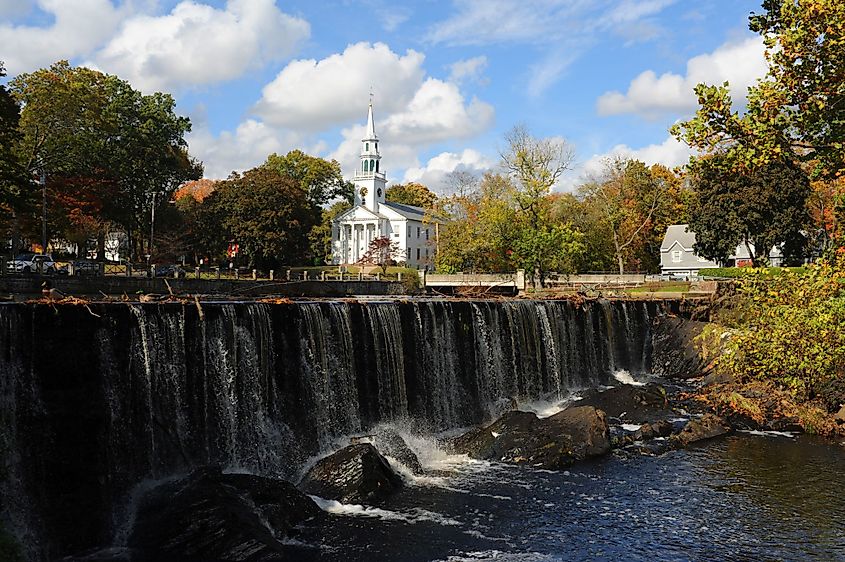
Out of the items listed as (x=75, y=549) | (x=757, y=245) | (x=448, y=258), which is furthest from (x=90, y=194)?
(x=757, y=245)

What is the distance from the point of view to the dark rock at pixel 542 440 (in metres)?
16.0

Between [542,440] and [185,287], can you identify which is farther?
[185,287]

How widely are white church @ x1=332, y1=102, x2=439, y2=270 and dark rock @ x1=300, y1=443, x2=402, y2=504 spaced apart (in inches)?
2667

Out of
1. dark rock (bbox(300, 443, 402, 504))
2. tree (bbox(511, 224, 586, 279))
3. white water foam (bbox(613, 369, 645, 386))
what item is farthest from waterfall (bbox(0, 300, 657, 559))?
tree (bbox(511, 224, 586, 279))

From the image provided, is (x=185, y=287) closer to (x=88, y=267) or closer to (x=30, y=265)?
(x=88, y=267)

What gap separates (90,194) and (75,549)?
3919 centimetres

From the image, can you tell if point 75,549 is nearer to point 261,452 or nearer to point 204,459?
point 204,459

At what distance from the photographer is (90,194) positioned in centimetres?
4509

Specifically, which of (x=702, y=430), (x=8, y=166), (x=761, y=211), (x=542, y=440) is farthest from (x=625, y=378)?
(x=8, y=166)

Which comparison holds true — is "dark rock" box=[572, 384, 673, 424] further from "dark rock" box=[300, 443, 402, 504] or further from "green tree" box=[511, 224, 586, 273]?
"green tree" box=[511, 224, 586, 273]

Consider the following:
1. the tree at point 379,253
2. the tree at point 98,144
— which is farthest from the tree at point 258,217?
the tree at point 379,253

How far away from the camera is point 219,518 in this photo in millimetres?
10688

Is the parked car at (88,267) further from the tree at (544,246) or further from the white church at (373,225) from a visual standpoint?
the white church at (373,225)

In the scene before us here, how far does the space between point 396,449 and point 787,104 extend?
37.4 ft
